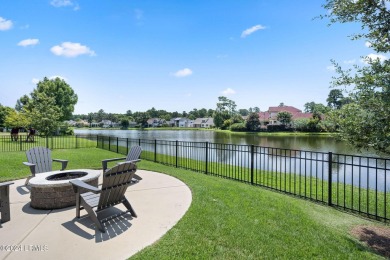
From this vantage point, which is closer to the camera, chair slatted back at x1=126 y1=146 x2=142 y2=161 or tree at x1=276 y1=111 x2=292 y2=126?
chair slatted back at x1=126 y1=146 x2=142 y2=161

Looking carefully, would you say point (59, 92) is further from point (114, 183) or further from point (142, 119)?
point (142, 119)

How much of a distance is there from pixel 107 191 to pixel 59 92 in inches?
1579

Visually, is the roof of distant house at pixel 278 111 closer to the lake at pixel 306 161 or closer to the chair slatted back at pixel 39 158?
the lake at pixel 306 161

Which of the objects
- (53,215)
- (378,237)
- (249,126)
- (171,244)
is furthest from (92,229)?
(249,126)

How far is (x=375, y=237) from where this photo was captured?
3881 millimetres

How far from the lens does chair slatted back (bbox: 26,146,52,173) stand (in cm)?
610

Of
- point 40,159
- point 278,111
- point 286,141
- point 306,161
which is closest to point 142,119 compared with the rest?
point 278,111

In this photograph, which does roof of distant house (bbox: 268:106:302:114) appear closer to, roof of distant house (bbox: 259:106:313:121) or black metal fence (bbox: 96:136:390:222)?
roof of distant house (bbox: 259:106:313:121)

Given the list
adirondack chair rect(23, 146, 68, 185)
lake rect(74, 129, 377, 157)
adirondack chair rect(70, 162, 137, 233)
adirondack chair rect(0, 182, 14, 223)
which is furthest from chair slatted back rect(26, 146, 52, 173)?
lake rect(74, 129, 377, 157)

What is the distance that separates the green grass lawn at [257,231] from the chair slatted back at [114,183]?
1103 millimetres

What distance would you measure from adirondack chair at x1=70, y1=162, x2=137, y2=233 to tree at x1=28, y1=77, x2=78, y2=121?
3668 cm

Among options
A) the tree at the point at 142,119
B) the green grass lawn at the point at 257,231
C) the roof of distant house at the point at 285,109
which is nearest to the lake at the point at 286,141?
the green grass lawn at the point at 257,231

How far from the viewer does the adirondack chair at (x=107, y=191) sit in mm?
3654

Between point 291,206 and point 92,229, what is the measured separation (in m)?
3.83
